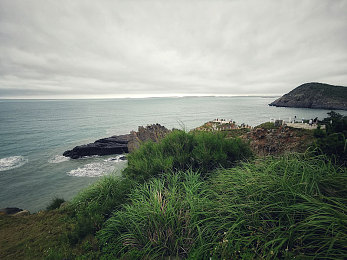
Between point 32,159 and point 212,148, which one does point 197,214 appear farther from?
point 32,159

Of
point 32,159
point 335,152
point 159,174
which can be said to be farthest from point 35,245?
point 32,159

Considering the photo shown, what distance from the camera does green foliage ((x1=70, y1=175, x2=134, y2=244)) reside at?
400 centimetres

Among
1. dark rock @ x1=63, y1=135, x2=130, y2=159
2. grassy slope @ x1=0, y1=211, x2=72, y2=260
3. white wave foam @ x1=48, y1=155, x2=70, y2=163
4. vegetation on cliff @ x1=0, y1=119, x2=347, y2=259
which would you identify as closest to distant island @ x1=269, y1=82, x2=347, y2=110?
dark rock @ x1=63, y1=135, x2=130, y2=159

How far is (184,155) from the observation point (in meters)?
6.05

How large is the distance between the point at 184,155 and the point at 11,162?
3391 centimetres

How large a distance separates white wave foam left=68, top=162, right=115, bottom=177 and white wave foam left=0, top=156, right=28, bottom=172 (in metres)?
10.2

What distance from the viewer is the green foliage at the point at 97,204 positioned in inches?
158

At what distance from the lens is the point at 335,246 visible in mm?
2160

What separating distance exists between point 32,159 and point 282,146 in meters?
37.4

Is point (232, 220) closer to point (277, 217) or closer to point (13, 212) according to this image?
point (277, 217)

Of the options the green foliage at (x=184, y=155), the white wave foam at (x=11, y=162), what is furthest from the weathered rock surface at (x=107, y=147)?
the green foliage at (x=184, y=155)

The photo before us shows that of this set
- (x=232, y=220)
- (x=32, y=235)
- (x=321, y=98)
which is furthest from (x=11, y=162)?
(x=321, y=98)

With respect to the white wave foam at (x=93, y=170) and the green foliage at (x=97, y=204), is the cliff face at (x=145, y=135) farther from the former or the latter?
the white wave foam at (x=93, y=170)

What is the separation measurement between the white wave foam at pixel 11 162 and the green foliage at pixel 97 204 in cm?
2773
